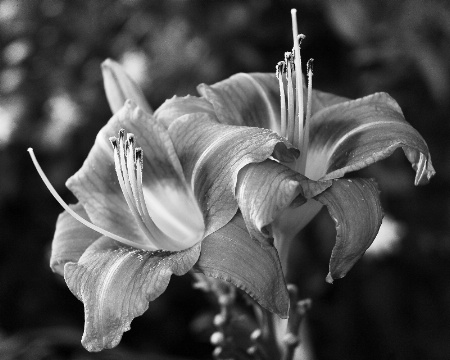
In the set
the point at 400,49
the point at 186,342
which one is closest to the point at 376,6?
the point at 400,49

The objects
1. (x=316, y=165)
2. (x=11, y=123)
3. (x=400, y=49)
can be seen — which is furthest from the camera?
(x=11, y=123)

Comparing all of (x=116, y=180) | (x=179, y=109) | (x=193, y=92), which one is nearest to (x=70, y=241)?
(x=116, y=180)

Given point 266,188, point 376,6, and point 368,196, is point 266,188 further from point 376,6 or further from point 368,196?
point 376,6

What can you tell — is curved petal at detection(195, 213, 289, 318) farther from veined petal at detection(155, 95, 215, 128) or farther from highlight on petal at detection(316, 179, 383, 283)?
veined petal at detection(155, 95, 215, 128)

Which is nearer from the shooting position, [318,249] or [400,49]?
[400,49]

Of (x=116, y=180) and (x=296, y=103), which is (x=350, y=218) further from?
(x=116, y=180)

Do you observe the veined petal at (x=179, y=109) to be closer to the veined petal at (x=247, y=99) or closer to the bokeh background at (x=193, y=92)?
the veined petal at (x=247, y=99)
